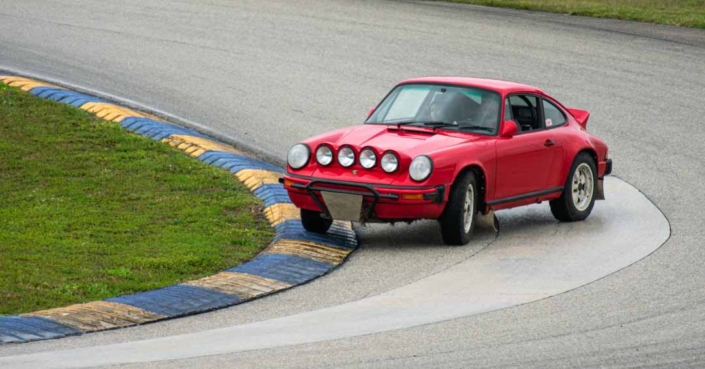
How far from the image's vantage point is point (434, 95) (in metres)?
11.8

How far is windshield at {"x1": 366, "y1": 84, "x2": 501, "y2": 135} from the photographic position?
1155cm

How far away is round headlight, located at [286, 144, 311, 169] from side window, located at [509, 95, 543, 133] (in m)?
2.15

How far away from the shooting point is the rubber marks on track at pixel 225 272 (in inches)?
335

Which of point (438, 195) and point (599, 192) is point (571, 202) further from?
point (438, 195)

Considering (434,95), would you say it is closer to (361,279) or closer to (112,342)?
(361,279)

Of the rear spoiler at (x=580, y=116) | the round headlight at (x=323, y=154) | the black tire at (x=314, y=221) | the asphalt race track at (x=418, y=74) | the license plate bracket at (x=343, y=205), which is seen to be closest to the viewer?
the asphalt race track at (x=418, y=74)

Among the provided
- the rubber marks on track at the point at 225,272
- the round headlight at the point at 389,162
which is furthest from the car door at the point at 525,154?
the rubber marks on track at the point at 225,272

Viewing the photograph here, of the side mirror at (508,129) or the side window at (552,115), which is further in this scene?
the side window at (552,115)

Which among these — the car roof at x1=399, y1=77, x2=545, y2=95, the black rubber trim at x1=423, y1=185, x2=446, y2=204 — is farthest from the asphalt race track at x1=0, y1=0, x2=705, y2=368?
the car roof at x1=399, y1=77, x2=545, y2=95

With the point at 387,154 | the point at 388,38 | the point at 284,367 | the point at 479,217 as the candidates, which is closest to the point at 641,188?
the point at 479,217

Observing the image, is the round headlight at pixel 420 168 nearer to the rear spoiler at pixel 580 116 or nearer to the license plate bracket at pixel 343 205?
the license plate bracket at pixel 343 205

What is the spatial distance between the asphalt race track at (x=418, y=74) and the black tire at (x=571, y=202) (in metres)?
0.14

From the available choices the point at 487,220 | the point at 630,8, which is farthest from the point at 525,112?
the point at 630,8

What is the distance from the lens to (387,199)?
1064 cm
